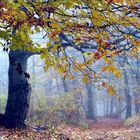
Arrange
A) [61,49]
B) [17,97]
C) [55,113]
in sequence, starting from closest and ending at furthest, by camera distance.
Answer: [61,49]
[17,97]
[55,113]

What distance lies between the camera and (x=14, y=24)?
513 cm

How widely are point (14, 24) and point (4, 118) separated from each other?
7.48 m

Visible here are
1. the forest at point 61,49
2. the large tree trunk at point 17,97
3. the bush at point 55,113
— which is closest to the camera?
the forest at point 61,49

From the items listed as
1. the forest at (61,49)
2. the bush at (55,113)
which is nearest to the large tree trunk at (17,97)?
the forest at (61,49)

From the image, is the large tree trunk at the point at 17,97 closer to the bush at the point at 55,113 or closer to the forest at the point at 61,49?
the forest at the point at 61,49

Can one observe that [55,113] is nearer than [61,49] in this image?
No

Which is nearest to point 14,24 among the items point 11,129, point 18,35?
point 18,35

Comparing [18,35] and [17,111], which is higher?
[18,35]

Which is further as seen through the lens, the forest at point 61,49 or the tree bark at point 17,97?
the tree bark at point 17,97

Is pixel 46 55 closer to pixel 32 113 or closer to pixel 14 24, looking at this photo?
pixel 14 24

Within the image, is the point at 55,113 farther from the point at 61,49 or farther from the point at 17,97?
the point at 61,49

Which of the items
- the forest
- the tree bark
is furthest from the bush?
the tree bark

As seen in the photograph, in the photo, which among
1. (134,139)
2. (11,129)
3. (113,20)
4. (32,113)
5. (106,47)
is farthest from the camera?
(32,113)

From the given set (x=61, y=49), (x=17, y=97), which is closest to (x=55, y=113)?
(x=17, y=97)
